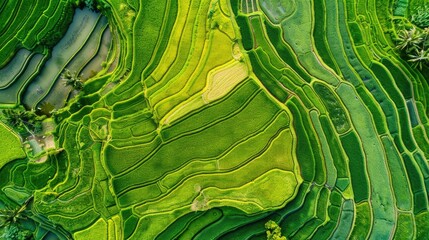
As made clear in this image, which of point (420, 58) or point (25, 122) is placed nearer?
point (420, 58)

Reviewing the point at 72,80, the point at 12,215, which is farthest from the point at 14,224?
the point at 72,80

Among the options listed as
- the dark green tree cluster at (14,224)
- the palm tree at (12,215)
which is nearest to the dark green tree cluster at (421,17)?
the dark green tree cluster at (14,224)

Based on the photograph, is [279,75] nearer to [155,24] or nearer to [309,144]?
[309,144]

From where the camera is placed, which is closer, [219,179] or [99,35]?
[219,179]

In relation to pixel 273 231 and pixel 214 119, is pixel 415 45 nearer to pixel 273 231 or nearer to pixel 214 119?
pixel 214 119

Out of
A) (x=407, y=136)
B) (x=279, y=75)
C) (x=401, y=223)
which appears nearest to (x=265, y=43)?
(x=279, y=75)

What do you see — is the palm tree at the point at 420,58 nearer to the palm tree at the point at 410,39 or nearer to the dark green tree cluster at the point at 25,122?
the palm tree at the point at 410,39
